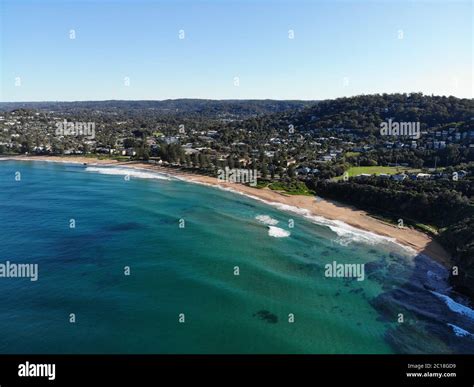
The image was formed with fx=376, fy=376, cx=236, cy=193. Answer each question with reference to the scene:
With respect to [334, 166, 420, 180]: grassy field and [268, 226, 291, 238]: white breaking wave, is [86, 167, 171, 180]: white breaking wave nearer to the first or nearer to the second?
[334, 166, 420, 180]: grassy field

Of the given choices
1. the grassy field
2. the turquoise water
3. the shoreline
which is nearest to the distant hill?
the grassy field

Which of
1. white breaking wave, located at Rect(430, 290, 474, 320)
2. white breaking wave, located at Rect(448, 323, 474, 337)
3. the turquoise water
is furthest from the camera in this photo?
white breaking wave, located at Rect(430, 290, 474, 320)

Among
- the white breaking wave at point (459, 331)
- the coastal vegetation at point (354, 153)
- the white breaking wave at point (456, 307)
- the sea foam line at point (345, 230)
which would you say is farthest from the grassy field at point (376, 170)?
the white breaking wave at point (459, 331)

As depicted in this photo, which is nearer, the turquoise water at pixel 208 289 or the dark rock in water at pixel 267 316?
the turquoise water at pixel 208 289

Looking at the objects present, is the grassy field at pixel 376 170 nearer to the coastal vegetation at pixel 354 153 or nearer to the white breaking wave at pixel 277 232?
the coastal vegetation at pixel 354 153

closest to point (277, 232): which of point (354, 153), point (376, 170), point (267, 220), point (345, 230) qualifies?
point (267, 220)
